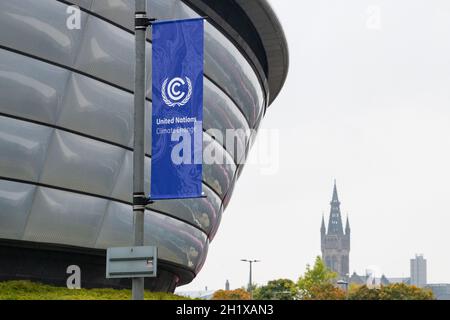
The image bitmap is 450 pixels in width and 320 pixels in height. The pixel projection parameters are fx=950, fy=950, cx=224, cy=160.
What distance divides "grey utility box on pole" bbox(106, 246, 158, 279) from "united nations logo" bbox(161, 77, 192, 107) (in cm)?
223

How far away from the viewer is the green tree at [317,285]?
11800 cm

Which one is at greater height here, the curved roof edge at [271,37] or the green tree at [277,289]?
the curved roof edge at [271,37]

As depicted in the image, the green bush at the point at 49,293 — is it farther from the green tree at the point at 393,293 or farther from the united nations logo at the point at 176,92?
the green tree at the point at 393,293

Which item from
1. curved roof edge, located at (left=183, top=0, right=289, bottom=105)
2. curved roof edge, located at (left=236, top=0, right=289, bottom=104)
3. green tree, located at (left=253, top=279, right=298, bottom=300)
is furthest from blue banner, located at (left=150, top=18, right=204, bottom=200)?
green tree, located at (left=253, top=279, right=298, bottom=300)

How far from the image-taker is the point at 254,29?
39219 millimetres

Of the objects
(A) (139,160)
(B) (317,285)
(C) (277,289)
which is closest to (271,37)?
(A) (139,160)

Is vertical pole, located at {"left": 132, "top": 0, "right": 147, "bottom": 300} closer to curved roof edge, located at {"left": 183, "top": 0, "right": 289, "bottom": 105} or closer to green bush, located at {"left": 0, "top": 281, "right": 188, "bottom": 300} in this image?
green bush, located at {"left": 0, "top": 281, "right": 188, "bottom": 300}

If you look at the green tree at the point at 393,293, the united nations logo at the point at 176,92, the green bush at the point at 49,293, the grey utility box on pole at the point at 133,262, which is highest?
the united nations logo at the point at 176,92

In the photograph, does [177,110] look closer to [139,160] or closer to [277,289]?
[139,160]

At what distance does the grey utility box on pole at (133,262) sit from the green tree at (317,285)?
342ft

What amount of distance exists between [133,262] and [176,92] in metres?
2.64

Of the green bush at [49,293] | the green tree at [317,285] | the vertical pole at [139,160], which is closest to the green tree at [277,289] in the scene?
the green tree at [317,285]

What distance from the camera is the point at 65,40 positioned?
28.2 m
